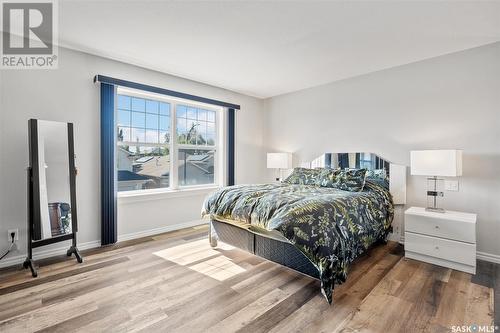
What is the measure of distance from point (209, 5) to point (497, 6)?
2404 millimetres

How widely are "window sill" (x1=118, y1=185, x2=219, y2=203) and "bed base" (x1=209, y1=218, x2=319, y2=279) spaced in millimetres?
1084

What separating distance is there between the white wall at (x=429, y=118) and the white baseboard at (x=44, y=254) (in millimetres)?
3506

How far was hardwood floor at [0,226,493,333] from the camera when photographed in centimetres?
162

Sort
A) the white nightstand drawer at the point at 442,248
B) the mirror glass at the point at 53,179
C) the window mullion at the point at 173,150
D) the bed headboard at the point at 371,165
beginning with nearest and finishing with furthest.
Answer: the white nightstand drawer at the point at 442,248 → the mirror glass at the point at 53,179 → the bed headboard at the point at 371,165 → the window mullion at the point at 173,150

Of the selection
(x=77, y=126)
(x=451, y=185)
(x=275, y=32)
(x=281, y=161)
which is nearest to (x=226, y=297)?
(x=275, y=32)

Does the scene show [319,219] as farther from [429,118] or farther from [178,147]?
[178,147]

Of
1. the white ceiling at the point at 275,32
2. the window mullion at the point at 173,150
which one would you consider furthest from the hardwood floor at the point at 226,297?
the white ceiling at the point at 275,32

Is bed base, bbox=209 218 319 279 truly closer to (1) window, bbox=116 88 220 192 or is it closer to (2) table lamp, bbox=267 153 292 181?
(1) window, bbox=116 88 220 192

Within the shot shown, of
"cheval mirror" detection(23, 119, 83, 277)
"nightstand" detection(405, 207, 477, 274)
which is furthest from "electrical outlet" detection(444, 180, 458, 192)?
"cheval mirror" detection(23, 119, 83, 277)

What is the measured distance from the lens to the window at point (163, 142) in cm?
341

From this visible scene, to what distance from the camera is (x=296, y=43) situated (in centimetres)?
267

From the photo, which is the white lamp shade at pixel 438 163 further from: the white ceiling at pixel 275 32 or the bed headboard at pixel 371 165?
the white ceiling at pixel 275 32

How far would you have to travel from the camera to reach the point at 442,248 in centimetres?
245

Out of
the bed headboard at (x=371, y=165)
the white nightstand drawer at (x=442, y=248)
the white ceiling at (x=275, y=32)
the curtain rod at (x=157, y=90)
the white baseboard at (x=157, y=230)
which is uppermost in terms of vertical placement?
the white ceiling at (x=275, y=32)
